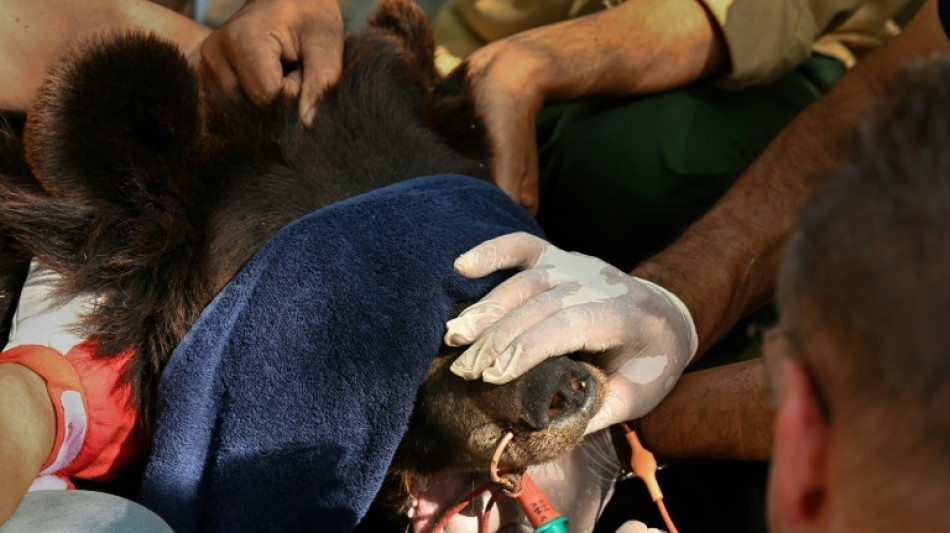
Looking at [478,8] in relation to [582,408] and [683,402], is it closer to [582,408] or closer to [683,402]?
[683,402]

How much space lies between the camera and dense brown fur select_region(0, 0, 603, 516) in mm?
894

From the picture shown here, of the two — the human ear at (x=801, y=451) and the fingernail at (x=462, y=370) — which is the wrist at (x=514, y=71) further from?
the human ear at (x=801, y=451)

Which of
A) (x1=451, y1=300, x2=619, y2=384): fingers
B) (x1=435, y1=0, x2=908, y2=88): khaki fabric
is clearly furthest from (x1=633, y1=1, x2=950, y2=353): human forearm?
A: (x1=451, y1=300, x2=619, y2=384): fingers

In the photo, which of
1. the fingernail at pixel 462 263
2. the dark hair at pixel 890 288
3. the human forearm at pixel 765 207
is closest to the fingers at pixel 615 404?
the fingernail at pixel 462 263

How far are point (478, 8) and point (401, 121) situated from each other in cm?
78

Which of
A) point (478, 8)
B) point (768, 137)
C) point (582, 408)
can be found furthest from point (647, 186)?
point (582, 408)

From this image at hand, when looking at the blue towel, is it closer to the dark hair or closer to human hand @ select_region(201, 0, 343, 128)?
human hand @ select_region(201, 0, 343, 128)

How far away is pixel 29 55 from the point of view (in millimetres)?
1259

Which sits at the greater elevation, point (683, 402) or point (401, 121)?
point (401, 121)

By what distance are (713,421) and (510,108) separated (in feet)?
1.87

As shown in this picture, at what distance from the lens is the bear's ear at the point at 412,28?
3.99 ft

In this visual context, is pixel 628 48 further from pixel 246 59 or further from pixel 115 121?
pixel 115 121

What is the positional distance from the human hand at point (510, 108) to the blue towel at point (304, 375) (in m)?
0.38

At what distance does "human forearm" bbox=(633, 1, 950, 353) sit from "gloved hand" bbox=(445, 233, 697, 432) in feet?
0.85
